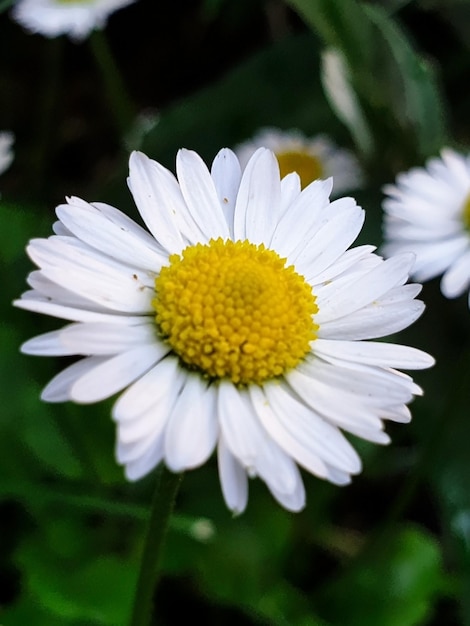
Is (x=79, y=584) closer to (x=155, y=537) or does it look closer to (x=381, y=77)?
(x=155, y=537)

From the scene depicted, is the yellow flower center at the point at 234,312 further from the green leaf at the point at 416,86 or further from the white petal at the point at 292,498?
the green leaf at the point at 416,86

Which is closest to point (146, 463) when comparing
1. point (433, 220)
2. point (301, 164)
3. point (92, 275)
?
point (92, 275)

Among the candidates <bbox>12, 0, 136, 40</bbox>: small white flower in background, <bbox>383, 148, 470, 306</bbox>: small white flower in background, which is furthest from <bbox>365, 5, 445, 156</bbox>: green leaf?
<bbox>12, 0, 136, 40</bbox>: small white flower in background

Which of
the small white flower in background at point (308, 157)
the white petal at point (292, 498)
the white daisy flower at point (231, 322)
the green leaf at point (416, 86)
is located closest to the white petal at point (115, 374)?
the white daisy flower at point (231, 322)

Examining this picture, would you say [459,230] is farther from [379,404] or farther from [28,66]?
[28,66]

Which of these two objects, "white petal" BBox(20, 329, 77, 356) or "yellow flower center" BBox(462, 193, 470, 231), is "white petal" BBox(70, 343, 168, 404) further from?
"yellow flower center" BBox(462, 193, 470, 231)

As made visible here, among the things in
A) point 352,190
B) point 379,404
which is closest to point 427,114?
point 352,190

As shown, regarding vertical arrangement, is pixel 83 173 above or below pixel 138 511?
→ above
